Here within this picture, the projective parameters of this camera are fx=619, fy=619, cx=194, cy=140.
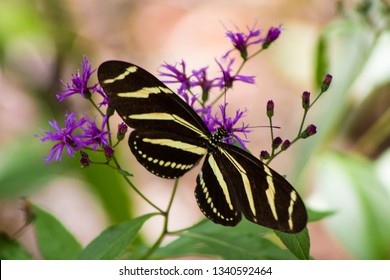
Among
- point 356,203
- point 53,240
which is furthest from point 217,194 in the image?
point 356,203

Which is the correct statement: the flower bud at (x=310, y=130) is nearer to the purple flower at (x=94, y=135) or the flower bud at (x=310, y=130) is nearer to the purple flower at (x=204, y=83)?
the purple flower at (x=204, y=83)

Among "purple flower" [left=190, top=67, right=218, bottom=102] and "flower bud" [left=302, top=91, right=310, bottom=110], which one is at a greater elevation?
"purple flower" [left=190, top=67, right=218, bottom=102]

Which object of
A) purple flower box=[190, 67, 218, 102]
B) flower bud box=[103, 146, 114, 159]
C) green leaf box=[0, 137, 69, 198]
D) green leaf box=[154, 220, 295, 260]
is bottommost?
green leaf box=[154, 220, 295, 260]

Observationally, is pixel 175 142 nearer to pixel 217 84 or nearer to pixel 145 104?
pixel 145 104

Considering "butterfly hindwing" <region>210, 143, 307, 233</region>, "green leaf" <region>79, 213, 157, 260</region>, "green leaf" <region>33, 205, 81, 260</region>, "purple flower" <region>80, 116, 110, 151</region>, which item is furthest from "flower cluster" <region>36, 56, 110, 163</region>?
"green leaf" <region>33, 205, 81, 260</region>

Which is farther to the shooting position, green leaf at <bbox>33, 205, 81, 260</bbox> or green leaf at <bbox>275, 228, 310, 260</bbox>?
green leaf at <bbox>33, 205, 81, 260</bbox>

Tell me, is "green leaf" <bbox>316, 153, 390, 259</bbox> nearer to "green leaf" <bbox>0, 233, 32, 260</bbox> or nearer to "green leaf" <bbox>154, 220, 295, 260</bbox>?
"green leaf" <bbox>154, 220, 295, 260</bbox>

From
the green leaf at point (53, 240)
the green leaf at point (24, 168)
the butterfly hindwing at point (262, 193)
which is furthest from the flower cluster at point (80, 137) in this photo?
the green leaf at point (24, 168)
